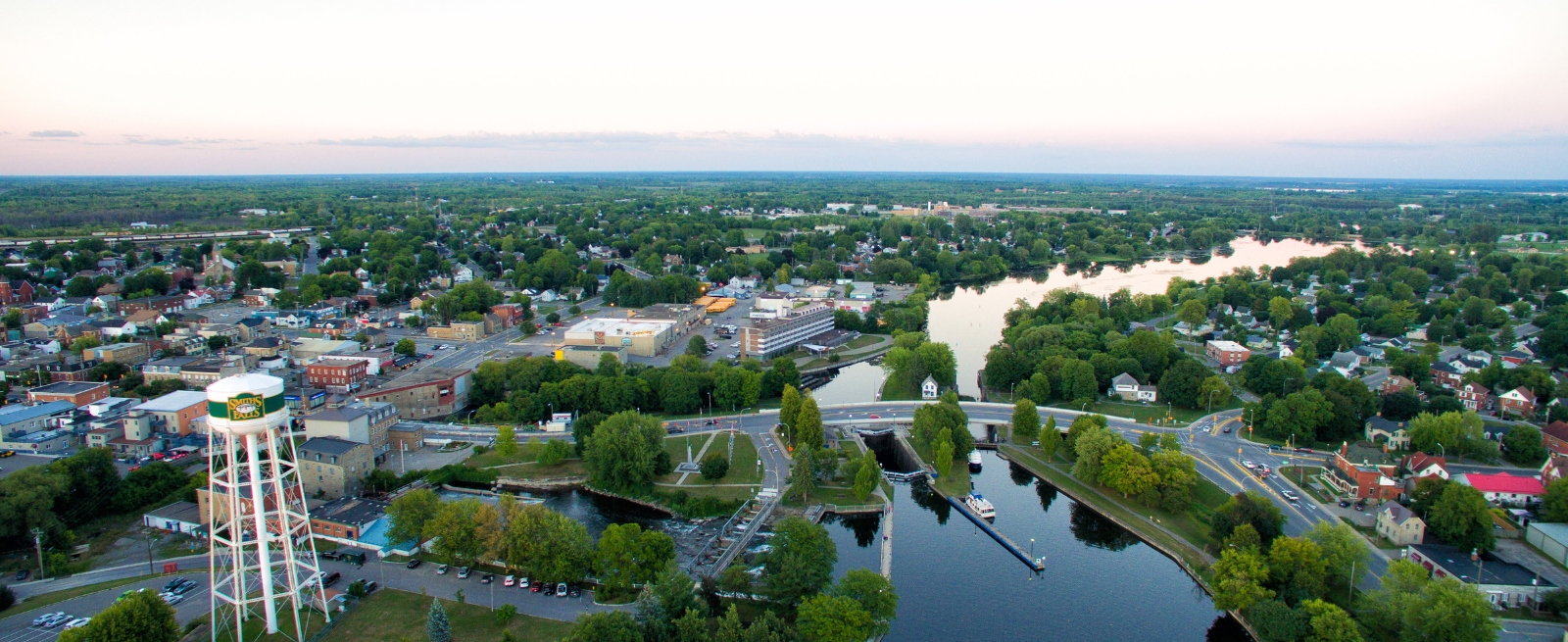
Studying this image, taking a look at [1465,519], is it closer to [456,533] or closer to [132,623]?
[456,533]

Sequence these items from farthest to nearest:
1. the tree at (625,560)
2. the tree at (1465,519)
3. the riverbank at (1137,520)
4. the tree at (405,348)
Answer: the tree at (405,348) < the riverbank at (1137,520) < the tree at (1465,519) < the tree at (625,560)

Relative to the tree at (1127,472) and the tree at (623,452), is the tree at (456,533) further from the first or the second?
the tree at (1127,472)

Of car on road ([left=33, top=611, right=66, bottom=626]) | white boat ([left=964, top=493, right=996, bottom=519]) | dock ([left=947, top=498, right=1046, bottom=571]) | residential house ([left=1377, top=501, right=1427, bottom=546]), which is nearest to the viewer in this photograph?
car on road ([left=33, top=611, right=66, bottom=626])

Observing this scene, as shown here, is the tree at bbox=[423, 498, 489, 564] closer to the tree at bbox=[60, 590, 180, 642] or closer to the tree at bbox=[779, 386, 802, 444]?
the tree at bbox=[60, 590, 180, 642]

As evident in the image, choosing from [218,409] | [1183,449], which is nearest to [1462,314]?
[1183,449]

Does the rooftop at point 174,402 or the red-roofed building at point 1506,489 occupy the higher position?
the rooftop at point 174,402

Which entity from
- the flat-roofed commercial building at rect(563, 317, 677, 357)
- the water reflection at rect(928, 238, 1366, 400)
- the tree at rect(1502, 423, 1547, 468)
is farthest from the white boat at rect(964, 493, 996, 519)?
the flat-roofed commercial building at rect(563, 317, 677, 357)

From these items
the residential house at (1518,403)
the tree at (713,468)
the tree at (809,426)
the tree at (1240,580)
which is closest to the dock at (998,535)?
the tree at (1240,580)
